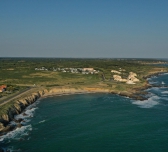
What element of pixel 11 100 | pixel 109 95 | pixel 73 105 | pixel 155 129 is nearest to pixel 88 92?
pixel 109 95

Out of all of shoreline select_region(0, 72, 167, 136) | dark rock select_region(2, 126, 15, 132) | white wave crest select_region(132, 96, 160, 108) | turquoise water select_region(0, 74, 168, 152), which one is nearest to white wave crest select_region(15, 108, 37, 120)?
turquoise water select_region(0, 74, 168, 152)

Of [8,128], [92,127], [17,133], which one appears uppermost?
[92,127]

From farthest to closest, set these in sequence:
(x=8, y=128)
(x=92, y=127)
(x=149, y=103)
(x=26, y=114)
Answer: (x=149, y=103) → (x=26, y=114) → (x=92, y=127) → (x=8, y=128)

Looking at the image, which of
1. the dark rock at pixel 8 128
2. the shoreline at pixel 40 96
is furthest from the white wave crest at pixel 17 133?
the shoreline at pixel 40 96

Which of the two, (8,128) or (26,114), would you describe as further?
(26,114)

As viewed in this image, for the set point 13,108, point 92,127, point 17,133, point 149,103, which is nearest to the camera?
point 17,133

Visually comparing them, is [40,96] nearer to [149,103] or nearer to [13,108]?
[13,108]

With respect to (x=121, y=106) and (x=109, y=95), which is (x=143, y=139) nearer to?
(x=121, y=106)

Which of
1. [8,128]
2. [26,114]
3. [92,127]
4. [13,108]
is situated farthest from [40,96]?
[92,127]
